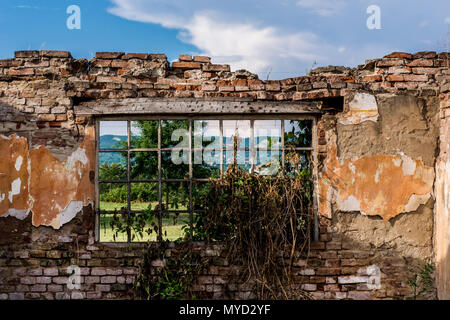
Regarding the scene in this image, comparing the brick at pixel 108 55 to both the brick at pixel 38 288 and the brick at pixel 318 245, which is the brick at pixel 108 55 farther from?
the brick at pixel 318 245

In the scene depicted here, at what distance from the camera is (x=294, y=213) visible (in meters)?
3.27

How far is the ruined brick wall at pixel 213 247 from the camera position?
128 inches

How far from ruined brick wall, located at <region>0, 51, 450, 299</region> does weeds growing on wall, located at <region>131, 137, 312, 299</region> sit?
0.12 m

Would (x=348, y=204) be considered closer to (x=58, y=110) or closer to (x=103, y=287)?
(x=103, y=287)

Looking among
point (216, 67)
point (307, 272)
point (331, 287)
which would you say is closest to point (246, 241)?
point (307, 272)

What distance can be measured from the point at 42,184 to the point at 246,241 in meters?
2.05

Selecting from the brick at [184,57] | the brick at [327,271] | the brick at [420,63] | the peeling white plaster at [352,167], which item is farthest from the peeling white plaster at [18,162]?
the brick at [420,63]

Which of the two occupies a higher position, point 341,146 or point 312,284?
point 341,146

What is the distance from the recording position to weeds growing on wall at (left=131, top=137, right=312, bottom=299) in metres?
3.21

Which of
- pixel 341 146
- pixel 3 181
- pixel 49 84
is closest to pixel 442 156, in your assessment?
pixel 341 146

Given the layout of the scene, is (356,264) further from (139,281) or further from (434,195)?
(139,281)

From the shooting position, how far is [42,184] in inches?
127
